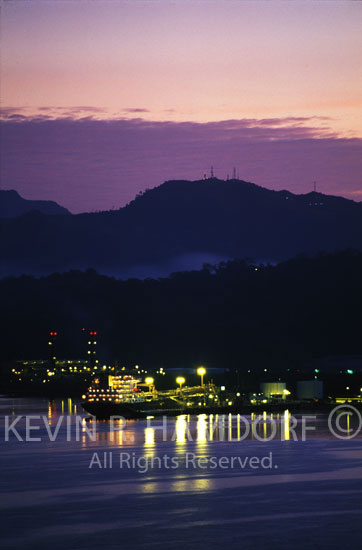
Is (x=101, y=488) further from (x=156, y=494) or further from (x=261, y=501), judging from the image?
(x=261, y=501)

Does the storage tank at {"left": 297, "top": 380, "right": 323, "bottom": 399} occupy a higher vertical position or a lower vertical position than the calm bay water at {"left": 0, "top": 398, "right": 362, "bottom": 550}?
lower

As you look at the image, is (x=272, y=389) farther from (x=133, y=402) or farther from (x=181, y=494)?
(x=181, y=494)


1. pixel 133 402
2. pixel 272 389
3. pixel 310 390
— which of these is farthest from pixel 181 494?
pixel 310 390

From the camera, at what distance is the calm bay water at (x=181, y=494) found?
1374 inches

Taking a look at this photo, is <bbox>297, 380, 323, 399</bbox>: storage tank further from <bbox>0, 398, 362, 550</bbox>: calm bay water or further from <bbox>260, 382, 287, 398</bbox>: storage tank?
<bbox>0, 398, 362, 550</bbox>: calm bay water

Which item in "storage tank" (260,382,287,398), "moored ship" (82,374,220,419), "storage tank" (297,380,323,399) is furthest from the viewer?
"storage tank" (297,380,323,399)

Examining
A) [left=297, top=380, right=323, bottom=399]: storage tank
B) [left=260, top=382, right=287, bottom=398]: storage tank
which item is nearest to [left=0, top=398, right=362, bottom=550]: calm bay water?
[left=260, top=382, right=287, bottom=398]: storage tank

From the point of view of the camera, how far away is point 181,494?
43.3 metres

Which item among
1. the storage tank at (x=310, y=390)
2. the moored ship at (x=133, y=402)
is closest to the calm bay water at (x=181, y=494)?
the moored ship at (x=133, y=402)

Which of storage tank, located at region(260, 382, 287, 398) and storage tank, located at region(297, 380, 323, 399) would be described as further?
storage tank, located at region(297, 380, 323, 399)

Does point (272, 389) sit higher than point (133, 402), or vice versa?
point (133, 402)

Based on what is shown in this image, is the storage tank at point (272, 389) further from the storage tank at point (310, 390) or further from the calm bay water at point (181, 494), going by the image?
the calm bay water at point (181, 494)

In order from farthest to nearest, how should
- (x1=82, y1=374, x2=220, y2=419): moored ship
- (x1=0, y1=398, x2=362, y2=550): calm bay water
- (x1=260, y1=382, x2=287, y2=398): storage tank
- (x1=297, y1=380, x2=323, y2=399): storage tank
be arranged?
(x1=297, y1=380, x2=323, y2=399): storage tank
(x1=260, y1=382, x2=287, y2=398): storage tank
(x1=82, y1=374, x2=220, y2=419): moored ship
(x1=0, y1=398, x2=362, y2=550): calm bay water

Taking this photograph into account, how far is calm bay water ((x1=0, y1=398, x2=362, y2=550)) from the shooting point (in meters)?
34.9
